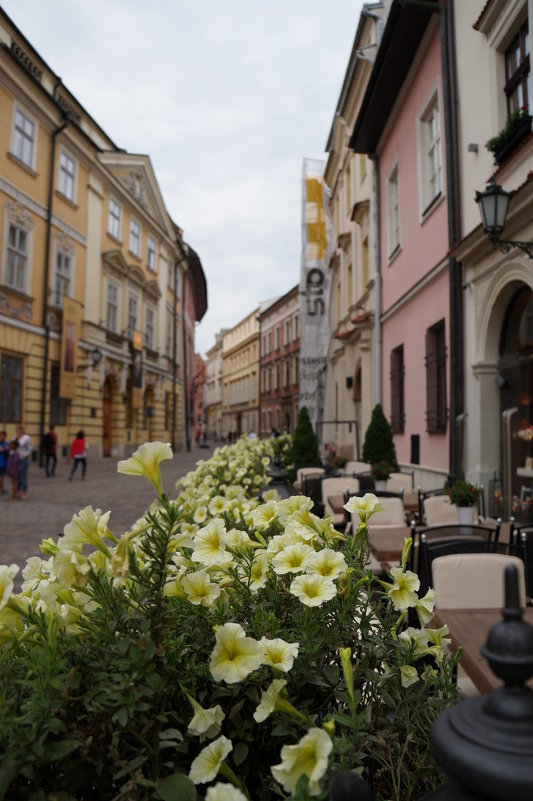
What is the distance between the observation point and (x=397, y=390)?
1310 centimetres

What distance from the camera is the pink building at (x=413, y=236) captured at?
990cm

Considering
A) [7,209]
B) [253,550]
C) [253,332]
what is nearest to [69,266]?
[7,209]

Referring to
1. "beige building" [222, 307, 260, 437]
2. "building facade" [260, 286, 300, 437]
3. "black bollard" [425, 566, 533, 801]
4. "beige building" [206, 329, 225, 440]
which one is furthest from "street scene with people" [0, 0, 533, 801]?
"beige building" [206, 329, 225, 440]

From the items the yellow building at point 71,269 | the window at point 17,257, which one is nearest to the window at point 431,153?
the yellow building at point 71,269

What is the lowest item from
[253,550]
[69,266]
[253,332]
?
[253,550]

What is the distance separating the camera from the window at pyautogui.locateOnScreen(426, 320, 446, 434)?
32.4ft

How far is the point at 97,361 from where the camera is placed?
73.3ft

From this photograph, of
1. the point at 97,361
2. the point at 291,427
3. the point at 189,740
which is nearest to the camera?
the point at 189,740

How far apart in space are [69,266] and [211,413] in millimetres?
62582

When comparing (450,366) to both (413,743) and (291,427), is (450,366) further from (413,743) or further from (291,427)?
(291,427)

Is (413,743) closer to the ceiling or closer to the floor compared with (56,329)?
closer to the floor

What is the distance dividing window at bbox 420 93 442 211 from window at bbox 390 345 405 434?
340 centimetres

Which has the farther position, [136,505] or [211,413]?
[211,413]

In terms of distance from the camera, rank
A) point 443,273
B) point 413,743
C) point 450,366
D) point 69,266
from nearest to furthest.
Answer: point 413,743 < point 450,366 < point 443,273 < point 69,266
